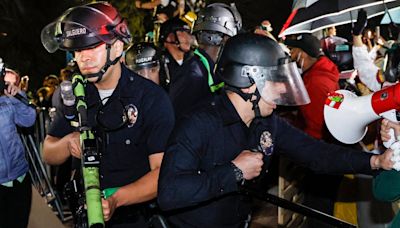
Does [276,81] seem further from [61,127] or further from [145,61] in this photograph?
[145,61]

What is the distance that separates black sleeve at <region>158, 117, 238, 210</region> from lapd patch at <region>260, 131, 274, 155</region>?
356 millimetres

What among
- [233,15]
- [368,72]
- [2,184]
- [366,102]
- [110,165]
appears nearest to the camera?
[366,102]

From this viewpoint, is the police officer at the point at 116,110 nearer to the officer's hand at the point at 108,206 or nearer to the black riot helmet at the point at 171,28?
the officer's hand at the point at 108,206

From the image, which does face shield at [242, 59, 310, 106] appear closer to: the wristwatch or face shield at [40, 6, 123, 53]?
the wristwatch

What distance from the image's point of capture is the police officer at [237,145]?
310 cm

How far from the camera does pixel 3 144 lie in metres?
4.95

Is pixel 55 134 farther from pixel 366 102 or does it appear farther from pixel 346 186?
pixel 346 186

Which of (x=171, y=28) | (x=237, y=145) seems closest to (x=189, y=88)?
(x=237, y=145)

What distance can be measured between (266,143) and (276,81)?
1.23 feet

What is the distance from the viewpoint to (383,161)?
3.20 m

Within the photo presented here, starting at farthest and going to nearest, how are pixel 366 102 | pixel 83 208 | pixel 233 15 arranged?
pixel 233 15 < pixel 366 102 < pixel 83 208

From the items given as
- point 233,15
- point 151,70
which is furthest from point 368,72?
point 151,70

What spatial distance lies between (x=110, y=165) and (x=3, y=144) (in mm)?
1574

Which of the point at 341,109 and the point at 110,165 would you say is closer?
the point at 341,109
